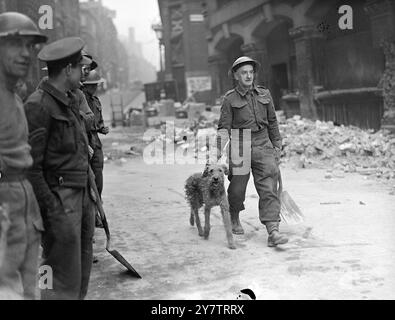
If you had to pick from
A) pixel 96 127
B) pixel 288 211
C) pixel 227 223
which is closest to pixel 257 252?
pixel 227 223

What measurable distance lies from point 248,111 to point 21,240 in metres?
3.37

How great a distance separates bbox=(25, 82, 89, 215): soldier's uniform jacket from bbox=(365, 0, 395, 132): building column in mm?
10240

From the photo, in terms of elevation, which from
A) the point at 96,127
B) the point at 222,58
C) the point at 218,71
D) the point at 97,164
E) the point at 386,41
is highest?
the point at 222,58

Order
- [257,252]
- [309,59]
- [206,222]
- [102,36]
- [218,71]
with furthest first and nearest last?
[102,36]
[218,71]
[309,59]
[206,222]
[257,252]

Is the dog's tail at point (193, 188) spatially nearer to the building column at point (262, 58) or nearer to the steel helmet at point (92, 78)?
the steel helmet at point (92, 78)

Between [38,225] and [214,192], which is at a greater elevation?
[38,225]

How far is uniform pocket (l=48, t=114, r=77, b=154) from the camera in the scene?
10.5ft

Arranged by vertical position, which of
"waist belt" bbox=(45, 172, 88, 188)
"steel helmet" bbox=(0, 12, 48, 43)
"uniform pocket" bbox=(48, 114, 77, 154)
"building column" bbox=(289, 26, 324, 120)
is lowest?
"waist belt" bbox=(45, 172, 88, 188)

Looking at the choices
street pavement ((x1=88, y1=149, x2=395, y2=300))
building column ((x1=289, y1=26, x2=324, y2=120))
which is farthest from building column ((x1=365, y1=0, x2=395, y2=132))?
street pavement ((x1=88, y1=149, x2=395, y2=300))

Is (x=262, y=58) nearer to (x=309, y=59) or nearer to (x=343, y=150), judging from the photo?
(x=309, y=59)

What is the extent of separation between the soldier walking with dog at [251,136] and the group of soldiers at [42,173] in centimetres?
235

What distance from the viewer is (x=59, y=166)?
10.7ft

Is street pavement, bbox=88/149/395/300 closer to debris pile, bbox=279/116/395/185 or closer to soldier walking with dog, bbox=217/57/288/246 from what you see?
soldier walking with dog, bbox=217/57/288/246

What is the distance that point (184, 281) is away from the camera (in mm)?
4387
